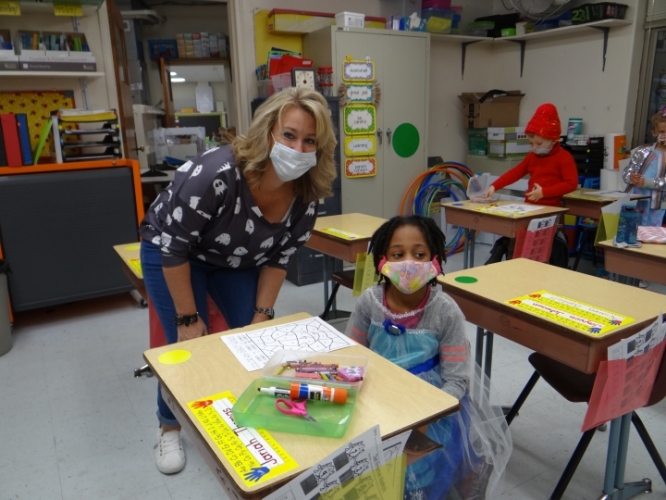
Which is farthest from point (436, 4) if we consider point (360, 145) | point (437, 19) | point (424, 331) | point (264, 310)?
point (424, 331)

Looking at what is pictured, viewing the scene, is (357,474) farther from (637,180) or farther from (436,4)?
(436,4)

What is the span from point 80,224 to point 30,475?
176 cm

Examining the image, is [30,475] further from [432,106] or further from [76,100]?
[432,106]

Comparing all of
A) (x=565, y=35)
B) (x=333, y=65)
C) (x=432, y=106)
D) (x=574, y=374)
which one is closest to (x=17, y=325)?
(x=333, y=65)

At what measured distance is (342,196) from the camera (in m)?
4.25

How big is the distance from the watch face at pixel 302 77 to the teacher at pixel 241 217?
2.26 meters

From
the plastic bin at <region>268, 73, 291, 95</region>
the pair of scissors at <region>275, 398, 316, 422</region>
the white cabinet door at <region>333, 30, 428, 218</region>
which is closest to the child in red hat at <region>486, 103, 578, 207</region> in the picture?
the white cabinet door at <region>333, 30, 428, 218</region>

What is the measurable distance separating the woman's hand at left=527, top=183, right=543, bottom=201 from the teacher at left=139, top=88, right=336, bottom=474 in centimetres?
227

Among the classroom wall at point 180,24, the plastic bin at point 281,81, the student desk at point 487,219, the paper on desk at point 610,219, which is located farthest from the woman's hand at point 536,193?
the classroom wall at point 180,24

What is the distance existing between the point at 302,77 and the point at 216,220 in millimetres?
2513

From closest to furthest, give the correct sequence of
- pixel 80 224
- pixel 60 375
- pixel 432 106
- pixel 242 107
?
pixel 60 375, pixel 80 224, pixel 242 107, pixel 432 106

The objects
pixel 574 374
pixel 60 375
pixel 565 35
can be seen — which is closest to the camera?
pixel 574 374

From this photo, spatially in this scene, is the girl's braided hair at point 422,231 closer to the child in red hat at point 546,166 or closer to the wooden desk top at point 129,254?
the wooden desk top at point 129,254

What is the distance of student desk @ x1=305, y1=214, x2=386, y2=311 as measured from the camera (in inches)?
101
